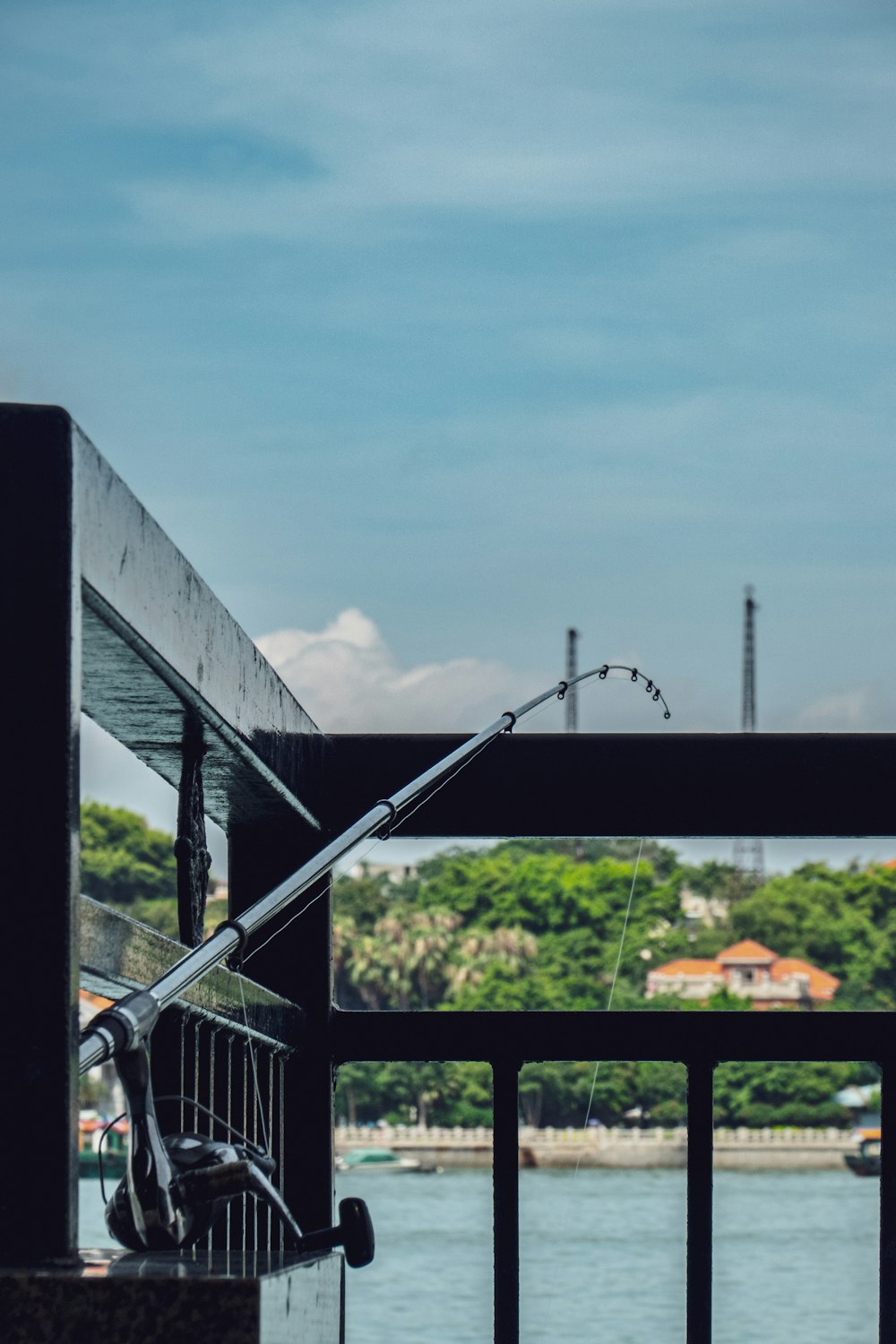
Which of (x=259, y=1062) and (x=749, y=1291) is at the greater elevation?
(x=259, y=1062)

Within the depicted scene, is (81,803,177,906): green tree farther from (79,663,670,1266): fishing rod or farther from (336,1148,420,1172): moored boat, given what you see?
(79,663,670,1266): fishing rod

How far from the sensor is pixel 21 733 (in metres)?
2.38

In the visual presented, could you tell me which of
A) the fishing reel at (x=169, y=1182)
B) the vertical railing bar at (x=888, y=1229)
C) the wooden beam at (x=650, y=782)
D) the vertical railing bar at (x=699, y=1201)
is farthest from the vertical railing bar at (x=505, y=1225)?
the fishing reel at (x=169, y=1182)

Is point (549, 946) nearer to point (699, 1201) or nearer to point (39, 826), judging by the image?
point (699, 1201)

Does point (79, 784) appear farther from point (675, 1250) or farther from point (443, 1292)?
point (675, 1250)

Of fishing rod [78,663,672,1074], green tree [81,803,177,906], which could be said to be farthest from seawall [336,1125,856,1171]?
fishing rod [78,663,672,1074]

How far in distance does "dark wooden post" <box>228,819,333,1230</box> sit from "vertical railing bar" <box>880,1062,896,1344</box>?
129 centimetres

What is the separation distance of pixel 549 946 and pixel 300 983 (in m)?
67.2

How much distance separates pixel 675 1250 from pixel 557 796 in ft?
138

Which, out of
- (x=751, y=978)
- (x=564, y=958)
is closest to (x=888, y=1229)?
(x=564, y=958)

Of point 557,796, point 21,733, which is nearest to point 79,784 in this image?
point 21,733

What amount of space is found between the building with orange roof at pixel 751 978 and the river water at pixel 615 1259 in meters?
7.99

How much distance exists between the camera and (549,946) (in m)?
71.6

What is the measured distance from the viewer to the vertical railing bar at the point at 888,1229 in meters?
4.77
